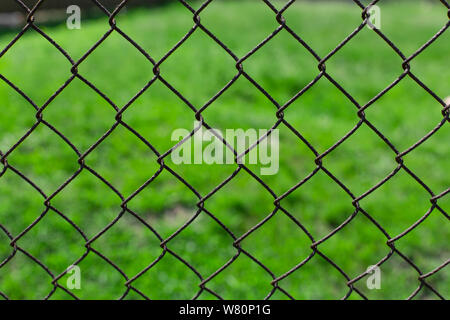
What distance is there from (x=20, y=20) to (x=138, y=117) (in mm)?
4557

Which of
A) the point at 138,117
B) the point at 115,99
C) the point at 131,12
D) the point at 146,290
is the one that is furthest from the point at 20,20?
the point at 146,290

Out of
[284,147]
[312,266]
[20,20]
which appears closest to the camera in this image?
[312,266]

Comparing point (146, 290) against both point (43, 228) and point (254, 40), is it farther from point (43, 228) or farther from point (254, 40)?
point (254, 40)

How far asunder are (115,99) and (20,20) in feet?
13.3

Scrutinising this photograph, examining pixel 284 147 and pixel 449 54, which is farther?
pixel 449 54

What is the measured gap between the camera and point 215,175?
10.7ft

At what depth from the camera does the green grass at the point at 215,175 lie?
7.98ft

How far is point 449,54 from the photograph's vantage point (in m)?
6.33

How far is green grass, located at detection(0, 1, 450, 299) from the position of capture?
2.43m

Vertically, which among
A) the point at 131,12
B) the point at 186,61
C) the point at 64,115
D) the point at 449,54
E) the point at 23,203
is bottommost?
the point at 23,203

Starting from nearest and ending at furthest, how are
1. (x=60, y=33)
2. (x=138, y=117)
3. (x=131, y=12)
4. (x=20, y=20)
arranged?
(x=138, y=117) → (x=60, y=33) → (x=20, y=20) → (x=131, y=12)

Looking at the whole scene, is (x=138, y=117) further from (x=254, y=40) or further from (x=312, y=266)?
(x=254, y=40)

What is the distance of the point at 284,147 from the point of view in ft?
11.9

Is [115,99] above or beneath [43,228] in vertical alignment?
above
